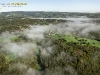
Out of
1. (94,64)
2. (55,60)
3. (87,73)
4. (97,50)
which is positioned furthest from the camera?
(97,50)

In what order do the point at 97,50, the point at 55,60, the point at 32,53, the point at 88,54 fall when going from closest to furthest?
the point at 55,60, the point at 88,54, the point at 97,50, the point at 32,53

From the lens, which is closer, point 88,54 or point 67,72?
point 67,72

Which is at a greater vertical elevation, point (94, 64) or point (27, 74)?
point (94, 64)

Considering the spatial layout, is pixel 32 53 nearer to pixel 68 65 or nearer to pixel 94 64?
pixel 68 65

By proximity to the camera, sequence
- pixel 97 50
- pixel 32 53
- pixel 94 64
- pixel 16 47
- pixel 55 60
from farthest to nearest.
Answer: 1. pixel 16 47
2. pixel 32 53
3. pixel 97 50
4. pixel 55 60
5. pixel 94 64

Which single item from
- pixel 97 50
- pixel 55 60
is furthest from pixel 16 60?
pixel 97 50

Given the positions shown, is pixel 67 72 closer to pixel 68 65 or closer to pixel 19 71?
pixel 68 65

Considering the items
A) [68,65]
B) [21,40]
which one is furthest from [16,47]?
[68,65]

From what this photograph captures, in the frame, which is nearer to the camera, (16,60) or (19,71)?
(19,71)

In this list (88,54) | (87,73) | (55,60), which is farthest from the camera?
(88,54)
